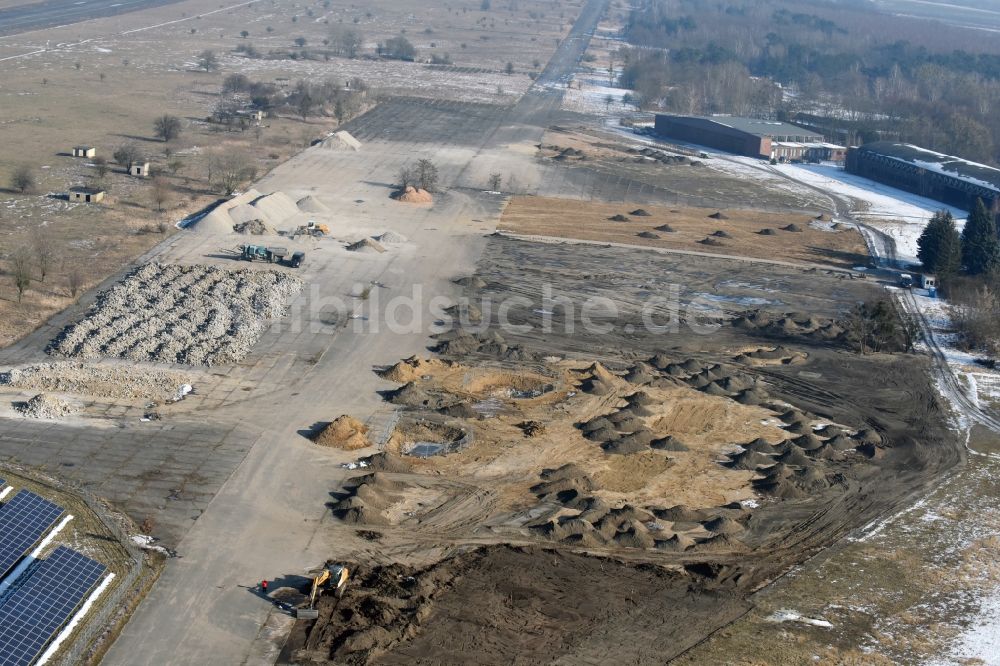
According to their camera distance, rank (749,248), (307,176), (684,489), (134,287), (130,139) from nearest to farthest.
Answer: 1. (684,489)
2. (134,287)
3. (749,248)
4. (307,176)
5. (130,139)

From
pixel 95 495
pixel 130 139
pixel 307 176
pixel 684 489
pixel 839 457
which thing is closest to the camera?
pixel 95 495

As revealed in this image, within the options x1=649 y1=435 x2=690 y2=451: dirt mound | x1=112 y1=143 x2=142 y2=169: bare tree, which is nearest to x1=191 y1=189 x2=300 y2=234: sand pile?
x1=112 y1=143 x2=142 y2=169: bare tree

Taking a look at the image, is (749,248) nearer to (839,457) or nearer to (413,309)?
(413,309)

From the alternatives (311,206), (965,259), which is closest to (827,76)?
(965,259)

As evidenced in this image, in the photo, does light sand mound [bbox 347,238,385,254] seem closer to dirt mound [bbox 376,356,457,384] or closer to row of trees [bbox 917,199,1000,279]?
dirt mound [bbox 376,356,457,384]

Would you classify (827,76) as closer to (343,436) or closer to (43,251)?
(43,251)

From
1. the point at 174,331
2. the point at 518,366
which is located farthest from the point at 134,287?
the point at 518,366
